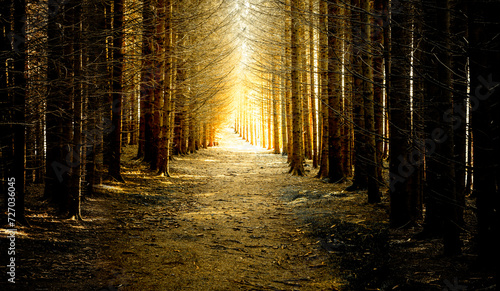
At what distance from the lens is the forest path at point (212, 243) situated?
418 cm

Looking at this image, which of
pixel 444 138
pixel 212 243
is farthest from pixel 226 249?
pixel 444 138

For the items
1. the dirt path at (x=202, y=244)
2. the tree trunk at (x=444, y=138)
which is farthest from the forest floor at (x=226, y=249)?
the tree trunk at (x=444, y=138)

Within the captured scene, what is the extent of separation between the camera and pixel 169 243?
18.1 feet

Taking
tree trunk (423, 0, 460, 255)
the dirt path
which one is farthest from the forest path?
tree trunk (423, 0, 460, 255)

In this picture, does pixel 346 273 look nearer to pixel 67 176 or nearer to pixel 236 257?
pixel 236 257

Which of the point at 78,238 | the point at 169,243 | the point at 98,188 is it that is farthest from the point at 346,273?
the point at 98,188

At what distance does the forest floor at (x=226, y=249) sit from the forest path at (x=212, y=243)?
2 centimetres

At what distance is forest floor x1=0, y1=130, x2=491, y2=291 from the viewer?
388cm

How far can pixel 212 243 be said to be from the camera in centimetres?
567

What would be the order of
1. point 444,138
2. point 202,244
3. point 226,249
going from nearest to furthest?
point 444,138 < point 226,249 < point 202,244

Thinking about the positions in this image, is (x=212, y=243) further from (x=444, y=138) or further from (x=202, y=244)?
(x=444, y=138)

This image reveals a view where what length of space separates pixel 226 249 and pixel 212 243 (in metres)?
0.37

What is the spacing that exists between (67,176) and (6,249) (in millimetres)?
2258

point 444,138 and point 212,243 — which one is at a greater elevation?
point 444,138
